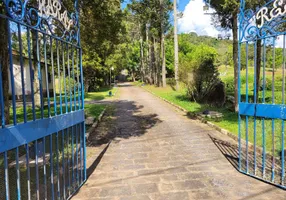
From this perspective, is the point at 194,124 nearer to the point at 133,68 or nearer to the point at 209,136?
the point at 209,136

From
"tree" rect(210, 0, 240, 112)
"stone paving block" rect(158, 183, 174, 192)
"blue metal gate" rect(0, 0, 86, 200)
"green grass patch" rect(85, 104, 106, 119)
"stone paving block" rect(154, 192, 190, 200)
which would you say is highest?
"tree" rect(210, 0, 240, 112)

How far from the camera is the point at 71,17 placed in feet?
13.0

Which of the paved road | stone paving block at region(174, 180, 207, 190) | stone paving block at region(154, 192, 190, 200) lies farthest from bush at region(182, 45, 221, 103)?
stone paving block at region(154, 192, 190, 200)

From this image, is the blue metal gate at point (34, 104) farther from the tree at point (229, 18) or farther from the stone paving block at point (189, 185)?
the tree at point (229, 18)

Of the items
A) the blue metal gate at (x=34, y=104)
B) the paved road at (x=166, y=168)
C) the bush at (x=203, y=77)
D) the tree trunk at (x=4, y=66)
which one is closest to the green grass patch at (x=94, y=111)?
the paved road at (x=166, y=168)

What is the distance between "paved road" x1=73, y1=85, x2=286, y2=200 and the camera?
3787 millimetres

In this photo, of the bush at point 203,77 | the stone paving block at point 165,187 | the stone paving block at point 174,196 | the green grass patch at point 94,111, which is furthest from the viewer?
the bush at point 203,77

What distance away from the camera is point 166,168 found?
4.84 m

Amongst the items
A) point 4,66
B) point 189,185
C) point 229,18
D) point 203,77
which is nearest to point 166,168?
point 189,185

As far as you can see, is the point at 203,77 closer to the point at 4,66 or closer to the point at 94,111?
the point at 94,111

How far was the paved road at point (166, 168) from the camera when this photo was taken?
3.79 metres

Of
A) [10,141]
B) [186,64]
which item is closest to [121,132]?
[10,141]

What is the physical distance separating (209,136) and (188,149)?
156 cm

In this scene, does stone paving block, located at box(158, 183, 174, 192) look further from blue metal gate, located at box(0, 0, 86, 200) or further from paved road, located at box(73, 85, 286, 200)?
blue metal gate, located at box(0, 0, 86, 200)
